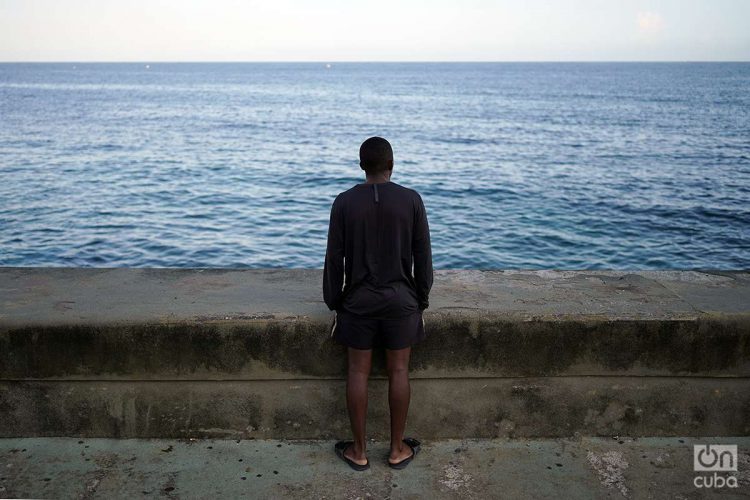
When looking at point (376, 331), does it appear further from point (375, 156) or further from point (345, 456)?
point (375, 156)

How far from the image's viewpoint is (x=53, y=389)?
3.90m

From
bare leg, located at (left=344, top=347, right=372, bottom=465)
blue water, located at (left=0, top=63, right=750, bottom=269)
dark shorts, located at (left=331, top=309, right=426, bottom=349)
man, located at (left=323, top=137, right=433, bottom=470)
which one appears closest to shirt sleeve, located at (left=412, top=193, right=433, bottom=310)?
man, located at (left=323, top=137, right=433, bottom=470)

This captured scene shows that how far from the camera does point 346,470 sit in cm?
373

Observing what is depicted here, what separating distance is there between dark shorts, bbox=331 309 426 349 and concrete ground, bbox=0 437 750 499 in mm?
669

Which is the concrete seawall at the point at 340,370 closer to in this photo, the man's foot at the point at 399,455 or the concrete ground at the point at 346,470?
the concrete ground at the point at 346,470

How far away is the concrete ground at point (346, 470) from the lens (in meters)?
3.50

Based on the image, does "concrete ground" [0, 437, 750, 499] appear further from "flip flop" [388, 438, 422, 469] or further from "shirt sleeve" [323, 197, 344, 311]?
"shirt sleeve" [323, 197, 344, 311]

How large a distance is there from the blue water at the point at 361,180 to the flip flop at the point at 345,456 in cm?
1389

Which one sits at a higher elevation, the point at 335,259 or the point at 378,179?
the point at 378,179

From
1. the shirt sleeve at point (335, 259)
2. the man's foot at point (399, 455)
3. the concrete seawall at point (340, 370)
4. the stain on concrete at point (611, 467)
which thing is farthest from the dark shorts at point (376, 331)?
the stain on concrete at point (611, 467)

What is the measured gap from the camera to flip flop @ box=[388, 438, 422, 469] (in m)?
3.75

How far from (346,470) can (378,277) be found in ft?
3.37

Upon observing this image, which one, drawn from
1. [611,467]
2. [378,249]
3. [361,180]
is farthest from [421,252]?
[361,180]

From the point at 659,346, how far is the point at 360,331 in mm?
1646
